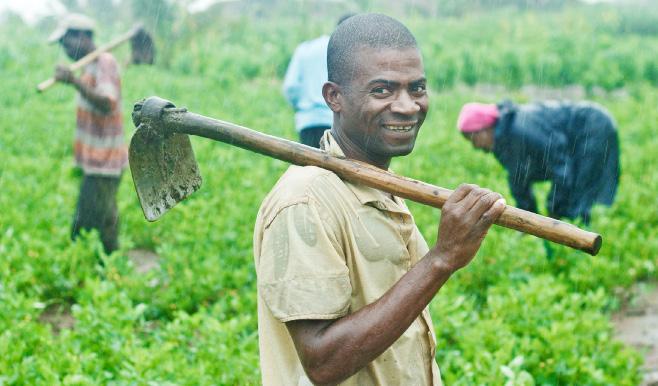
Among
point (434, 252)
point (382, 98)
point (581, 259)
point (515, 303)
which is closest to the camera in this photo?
point (434, 252)

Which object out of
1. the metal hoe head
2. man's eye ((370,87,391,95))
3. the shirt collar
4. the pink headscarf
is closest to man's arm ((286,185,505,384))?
Result: the shirt collar

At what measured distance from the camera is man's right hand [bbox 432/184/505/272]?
1.79 metres

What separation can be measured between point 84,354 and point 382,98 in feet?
8.52

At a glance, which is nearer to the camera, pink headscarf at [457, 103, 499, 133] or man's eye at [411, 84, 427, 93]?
man's eye at [411, 84, 427, 93]

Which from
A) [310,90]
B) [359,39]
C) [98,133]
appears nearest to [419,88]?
[359,39]

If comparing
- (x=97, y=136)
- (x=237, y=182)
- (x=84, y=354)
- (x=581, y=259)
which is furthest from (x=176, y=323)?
(x=237, y=182)

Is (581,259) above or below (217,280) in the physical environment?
above

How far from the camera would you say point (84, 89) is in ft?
18.7

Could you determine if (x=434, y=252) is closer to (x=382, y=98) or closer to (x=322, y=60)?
(x=382, y=98)

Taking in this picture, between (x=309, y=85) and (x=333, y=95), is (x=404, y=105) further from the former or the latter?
(x=309, y=85)

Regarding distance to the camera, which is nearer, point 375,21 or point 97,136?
point 375,21

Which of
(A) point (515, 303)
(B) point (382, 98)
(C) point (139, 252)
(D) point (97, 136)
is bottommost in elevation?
(C) point (139, 252)

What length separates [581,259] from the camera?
6.07 metres

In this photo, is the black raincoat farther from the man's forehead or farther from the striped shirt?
the man's forehead
